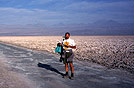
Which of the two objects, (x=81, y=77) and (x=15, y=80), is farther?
(x=81, y=77)

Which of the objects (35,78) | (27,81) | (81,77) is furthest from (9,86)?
(81,77)

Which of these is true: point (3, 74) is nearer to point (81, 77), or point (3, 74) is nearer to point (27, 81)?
point (27, 81)

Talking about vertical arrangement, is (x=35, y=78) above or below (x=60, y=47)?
below

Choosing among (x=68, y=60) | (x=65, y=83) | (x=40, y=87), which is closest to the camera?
(x=40, y=87)

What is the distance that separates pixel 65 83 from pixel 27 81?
1335 millimetres

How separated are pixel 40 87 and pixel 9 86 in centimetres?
98

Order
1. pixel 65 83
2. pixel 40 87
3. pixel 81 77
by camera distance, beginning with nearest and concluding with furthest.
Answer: pixel 40 87, pixel 65 83, pixel 81 77

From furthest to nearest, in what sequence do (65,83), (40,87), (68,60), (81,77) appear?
(81,77) < (68,60) < (65,83) < (40,87)

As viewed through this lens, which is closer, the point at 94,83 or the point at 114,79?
the point at 94,83

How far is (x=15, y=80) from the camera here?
292 inches

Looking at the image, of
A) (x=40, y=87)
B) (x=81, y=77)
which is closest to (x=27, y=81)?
(x=40, y=87)

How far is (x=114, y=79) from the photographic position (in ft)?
25.4

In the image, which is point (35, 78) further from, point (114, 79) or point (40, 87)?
point (114, 79)

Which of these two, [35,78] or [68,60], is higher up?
[68,60]
